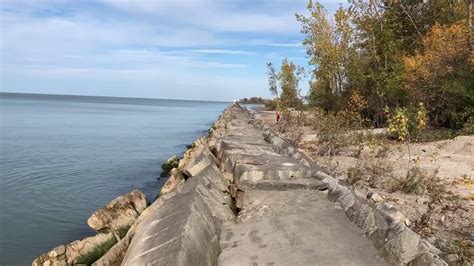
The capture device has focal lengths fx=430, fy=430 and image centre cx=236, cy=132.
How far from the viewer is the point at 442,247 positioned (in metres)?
4.98

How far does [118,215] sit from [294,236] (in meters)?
3.76

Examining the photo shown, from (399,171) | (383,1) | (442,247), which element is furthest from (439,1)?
(442,247)

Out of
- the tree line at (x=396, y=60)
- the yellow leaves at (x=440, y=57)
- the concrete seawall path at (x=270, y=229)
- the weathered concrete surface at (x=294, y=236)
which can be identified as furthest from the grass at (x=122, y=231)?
the yellow leaves at (x=440, y=57)

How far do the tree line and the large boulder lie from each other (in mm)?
9849

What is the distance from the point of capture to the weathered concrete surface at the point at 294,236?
179 inches

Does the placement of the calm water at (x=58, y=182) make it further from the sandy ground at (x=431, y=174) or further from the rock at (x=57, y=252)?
the sandy ground at (x=431, y=174)

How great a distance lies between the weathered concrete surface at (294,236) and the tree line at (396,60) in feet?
27.6

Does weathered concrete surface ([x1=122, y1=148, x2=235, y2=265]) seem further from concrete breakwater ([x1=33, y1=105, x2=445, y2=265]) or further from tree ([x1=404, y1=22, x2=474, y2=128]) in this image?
tree ([x1=404, y1=22, x2=474, y2=128])

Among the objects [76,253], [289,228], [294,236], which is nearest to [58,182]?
[76,253]

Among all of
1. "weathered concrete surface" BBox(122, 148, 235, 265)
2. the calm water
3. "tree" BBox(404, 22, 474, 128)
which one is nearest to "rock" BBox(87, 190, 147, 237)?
the calm water

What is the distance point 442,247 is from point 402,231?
0.77 meters

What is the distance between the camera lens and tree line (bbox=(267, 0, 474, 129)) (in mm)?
18094

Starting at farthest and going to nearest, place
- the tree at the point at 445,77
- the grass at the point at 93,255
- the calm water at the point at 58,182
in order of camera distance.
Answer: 1. the tree at the point at 445,77
2. the calm water at the point at 58,182
3. the grass at the point at 93,255

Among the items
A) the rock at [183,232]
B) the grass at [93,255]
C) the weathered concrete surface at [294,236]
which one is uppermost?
the rock at [183,232]
